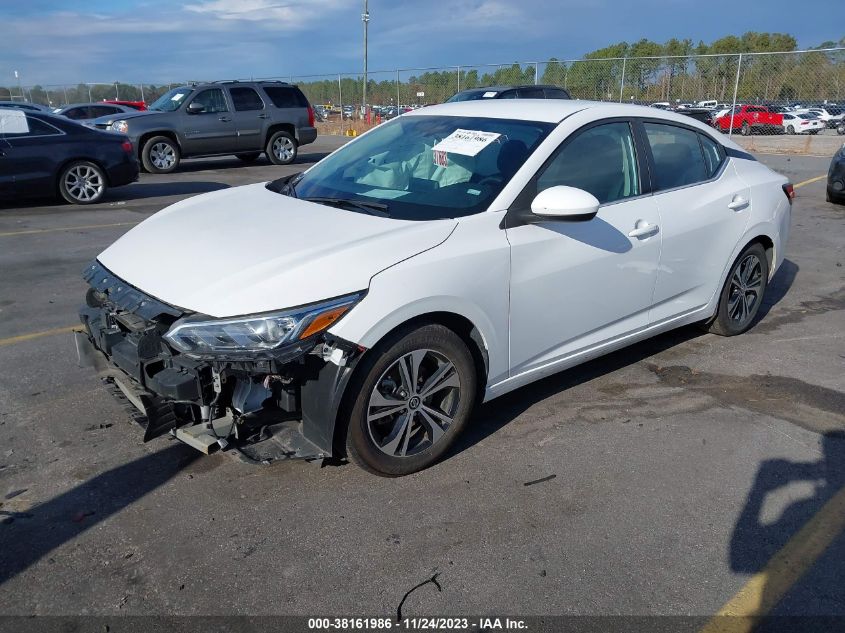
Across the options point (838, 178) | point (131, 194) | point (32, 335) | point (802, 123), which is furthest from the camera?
point (802, 123)

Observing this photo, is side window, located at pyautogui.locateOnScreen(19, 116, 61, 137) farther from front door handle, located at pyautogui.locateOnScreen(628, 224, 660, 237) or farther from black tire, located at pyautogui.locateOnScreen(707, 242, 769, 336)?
black tire, located at pyautogui.locateOnScreen(707, 242, 769, 336)

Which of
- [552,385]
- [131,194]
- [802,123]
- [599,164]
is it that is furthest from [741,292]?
[802,123]

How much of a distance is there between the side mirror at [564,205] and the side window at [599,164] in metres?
0.21

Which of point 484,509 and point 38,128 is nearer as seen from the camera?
point 484,509

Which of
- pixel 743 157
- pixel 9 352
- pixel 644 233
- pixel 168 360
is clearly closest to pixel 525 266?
pixel 644 233

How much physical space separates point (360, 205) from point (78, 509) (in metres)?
1.99

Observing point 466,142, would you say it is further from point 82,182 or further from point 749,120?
point 749,120

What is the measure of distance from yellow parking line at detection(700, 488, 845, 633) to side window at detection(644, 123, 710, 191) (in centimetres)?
215

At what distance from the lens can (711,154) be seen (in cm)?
507

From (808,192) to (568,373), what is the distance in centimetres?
1067

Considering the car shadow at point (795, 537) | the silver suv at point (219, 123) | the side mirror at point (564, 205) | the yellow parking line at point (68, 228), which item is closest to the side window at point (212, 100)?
the silver suv at point (219, 123)

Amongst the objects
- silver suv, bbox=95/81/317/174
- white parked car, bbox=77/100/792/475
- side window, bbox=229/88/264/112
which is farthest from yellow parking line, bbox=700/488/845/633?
side window, bbox=229/88/264/112

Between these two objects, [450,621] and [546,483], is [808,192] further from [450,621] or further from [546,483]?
[450,621]

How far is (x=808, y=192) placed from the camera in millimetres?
13117
